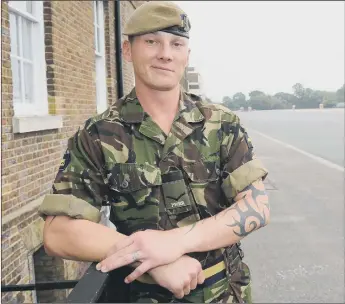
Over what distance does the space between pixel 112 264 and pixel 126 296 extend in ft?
0.89

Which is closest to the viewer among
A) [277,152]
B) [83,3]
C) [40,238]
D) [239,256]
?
[239,256]

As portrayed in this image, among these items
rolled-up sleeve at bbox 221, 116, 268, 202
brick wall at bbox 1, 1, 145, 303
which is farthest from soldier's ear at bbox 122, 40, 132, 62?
brick wall at bbox 1, 1, 145, 303

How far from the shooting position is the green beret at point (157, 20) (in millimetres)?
1590

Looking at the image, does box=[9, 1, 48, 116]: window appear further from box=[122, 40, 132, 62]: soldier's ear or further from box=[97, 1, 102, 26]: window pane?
box=[97, 1, 102, 26]: window pane

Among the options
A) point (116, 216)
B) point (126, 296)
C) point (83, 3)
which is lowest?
point (126, 296)

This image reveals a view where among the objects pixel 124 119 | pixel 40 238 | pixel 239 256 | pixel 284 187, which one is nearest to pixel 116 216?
pixel 124 119

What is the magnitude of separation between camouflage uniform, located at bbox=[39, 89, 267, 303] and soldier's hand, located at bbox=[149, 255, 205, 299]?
16 cm

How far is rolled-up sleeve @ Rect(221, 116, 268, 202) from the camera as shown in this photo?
161 centimetres

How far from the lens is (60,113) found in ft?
16.4

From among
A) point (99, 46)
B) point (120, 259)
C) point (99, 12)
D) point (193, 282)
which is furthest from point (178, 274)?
point (99, 12)

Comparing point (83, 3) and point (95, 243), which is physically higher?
point (83, 3)

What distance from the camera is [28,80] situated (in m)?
4.65

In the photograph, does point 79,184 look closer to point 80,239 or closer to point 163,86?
point 80,239

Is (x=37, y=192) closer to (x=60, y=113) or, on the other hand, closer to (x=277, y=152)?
(x=60, y=113)
